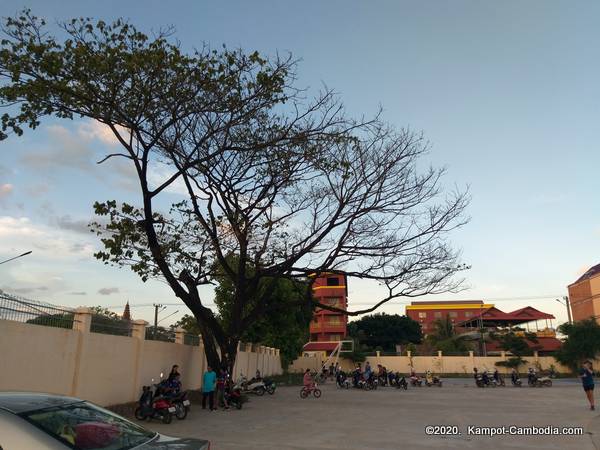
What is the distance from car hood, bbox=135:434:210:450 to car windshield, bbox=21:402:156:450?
0.09 meters

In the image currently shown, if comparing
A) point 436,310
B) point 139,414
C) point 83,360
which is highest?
point 436,310

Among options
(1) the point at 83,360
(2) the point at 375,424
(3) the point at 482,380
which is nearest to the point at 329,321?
(3) the point at 482,380

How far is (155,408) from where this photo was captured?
11.8m

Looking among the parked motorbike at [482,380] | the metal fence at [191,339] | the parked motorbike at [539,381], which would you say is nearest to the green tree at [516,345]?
the parked motorbike at [539,381]

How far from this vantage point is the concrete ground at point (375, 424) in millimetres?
9133

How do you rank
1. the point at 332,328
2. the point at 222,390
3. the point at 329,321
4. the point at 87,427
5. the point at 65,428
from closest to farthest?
1. the point at 65,428
2. the point at 87,427
3. the point at 222,390
4. the point at 332,328
5. the point at 329,321

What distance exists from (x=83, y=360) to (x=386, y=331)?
A: 58.9 meters

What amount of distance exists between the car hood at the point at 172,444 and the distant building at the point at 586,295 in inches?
1931

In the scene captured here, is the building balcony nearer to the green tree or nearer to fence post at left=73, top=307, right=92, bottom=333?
the green tree

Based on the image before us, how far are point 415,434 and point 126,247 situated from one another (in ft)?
33.4

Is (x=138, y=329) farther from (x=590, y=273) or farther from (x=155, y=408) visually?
(x=590, y=273)

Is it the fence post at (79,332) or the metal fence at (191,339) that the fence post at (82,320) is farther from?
the metal fence at (191,339)

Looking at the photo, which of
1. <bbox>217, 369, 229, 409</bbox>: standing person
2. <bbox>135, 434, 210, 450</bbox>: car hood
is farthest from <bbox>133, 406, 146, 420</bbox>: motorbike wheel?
<bbox>135, 434, 210, 450</bbox>: car hood

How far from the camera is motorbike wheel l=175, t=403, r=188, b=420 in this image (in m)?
12.3
